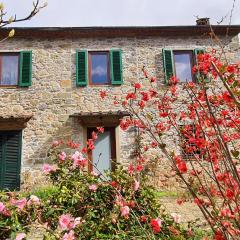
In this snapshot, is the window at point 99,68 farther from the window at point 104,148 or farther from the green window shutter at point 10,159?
the green window shutter at point 10,159

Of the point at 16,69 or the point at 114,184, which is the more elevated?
the point at 16,69

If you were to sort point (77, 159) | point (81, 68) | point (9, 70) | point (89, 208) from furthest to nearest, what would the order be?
point (9, 70), point (81, 68), point (77, 159), point (89, 208)

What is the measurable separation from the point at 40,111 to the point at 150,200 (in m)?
8.65

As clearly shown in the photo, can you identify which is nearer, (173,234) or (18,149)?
(173,234)

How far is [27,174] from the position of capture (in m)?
12.4

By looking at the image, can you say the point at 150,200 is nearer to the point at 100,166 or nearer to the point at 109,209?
the point at 109,209

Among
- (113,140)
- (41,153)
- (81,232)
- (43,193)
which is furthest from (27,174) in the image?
(81,232)

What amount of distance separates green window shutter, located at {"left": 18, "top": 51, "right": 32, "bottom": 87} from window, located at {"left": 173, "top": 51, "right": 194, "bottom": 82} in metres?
5.59

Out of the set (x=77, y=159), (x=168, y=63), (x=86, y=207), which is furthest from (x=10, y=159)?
(x=86, y=207)

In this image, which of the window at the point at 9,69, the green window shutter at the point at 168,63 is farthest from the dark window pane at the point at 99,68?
the window at the point at 9,69

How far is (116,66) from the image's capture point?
13.7 m

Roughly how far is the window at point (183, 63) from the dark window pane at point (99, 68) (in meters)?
2.75

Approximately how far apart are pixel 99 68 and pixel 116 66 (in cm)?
70

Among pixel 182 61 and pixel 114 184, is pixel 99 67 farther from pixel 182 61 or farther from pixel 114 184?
pixel 114 184
